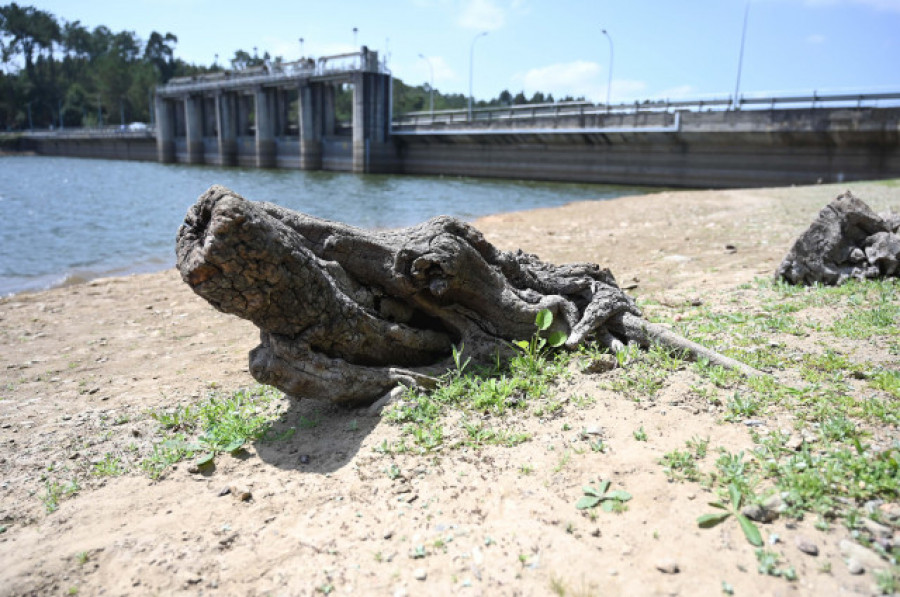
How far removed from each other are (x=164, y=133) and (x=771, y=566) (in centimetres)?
8009

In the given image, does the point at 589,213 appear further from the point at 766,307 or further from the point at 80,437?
the point at 80,437

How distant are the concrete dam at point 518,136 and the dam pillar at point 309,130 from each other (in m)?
Answer: 0.10

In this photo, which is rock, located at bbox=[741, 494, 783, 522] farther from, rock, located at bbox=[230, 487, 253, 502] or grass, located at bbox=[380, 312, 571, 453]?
rock, located at bbox=[230, 487, 253, 502]

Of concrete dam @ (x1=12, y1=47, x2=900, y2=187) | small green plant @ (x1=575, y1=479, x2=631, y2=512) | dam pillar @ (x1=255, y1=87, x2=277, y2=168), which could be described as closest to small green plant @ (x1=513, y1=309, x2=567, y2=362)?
small green plant @ (x1=575, y1=479, x2=631, y2=512)

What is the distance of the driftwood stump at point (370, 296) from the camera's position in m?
3.79

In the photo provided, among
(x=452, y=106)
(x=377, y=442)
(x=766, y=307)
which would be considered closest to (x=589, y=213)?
(x=766, y=307)

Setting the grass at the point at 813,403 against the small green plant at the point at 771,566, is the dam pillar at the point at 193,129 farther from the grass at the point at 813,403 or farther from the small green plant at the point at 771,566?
the small green plant at the point at 771,566

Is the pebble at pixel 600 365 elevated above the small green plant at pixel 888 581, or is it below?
above

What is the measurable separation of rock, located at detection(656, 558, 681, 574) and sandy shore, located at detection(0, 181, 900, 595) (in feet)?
0.08

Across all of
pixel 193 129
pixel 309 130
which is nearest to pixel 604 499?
pixel 309 130

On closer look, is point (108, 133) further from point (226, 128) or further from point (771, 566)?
point (771, 566)

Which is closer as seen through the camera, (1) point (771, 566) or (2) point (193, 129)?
(1) point (771, 566)

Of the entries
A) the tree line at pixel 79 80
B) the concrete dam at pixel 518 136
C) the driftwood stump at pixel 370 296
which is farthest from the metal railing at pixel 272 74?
the driftwood stump at pixel 370 296

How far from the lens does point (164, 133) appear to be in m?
70.9
